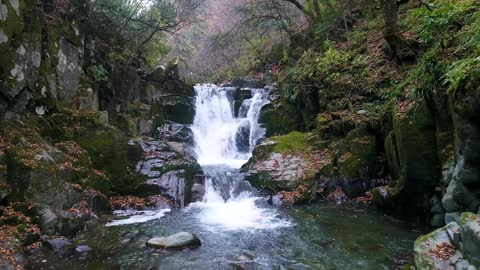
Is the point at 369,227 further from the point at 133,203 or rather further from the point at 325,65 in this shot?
the point at 325,65

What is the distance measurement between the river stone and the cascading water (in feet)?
4.30

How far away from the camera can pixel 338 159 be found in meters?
10.1

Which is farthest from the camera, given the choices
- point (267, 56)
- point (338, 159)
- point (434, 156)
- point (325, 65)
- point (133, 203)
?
point (267, 56)

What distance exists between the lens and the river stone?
20.8 feet

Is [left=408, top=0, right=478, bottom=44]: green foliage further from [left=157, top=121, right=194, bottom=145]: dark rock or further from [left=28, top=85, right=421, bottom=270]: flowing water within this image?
[left=157, top=121, right=194, bottom=145]: dark rock

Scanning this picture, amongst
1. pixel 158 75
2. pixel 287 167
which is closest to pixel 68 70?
pixel 158 75

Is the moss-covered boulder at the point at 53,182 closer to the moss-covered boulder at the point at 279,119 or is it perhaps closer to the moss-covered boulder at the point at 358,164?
the moss-covered boulder at the point at 358,164

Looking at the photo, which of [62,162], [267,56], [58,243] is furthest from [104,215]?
[267,56]

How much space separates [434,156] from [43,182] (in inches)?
307

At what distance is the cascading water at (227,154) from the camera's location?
8609 millimetres

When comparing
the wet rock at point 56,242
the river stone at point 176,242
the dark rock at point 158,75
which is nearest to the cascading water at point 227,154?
the river stone at point 176,242

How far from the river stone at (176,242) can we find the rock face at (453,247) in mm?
3824

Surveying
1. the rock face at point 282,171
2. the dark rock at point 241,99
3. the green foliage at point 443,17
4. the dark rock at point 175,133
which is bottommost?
the rock face at point 282,171

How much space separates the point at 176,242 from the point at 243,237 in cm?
139
